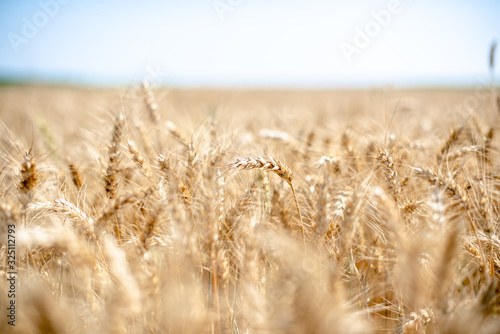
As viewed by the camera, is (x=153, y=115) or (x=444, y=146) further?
(x=153, y=115)

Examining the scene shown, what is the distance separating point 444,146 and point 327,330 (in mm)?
1731

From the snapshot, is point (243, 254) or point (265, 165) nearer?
point (243, 254)

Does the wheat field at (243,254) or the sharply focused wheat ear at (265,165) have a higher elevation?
the sharply focused wheat ear at (265,165)

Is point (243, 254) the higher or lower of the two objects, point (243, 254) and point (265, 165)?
the lower

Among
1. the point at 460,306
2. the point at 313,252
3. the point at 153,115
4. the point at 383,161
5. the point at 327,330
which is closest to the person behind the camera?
the point at 327,330

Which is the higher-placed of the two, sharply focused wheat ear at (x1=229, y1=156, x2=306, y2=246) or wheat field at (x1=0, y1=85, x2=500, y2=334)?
sharply focused wheat ear at (x1=229, y1=156, x2=306, y2=246)

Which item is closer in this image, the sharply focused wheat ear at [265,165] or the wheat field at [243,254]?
the wheat field at [243,254]

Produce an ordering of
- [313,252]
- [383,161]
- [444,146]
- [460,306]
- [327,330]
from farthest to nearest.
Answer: [444,146] < [383,161] < [313,252] < [460,306] < [327,330]

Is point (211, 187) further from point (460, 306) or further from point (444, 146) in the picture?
Result: point (444, 146)

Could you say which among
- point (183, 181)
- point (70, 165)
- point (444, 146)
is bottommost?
point (444, 146)

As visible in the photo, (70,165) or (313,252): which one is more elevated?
(70,165)

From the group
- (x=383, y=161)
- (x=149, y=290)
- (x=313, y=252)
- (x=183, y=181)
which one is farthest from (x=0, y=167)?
(x=383, y=161)

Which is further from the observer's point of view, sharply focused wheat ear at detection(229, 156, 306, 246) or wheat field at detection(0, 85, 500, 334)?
sharply focused wheat ear at detection(229, 156, 306, 246)

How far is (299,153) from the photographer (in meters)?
2.35
